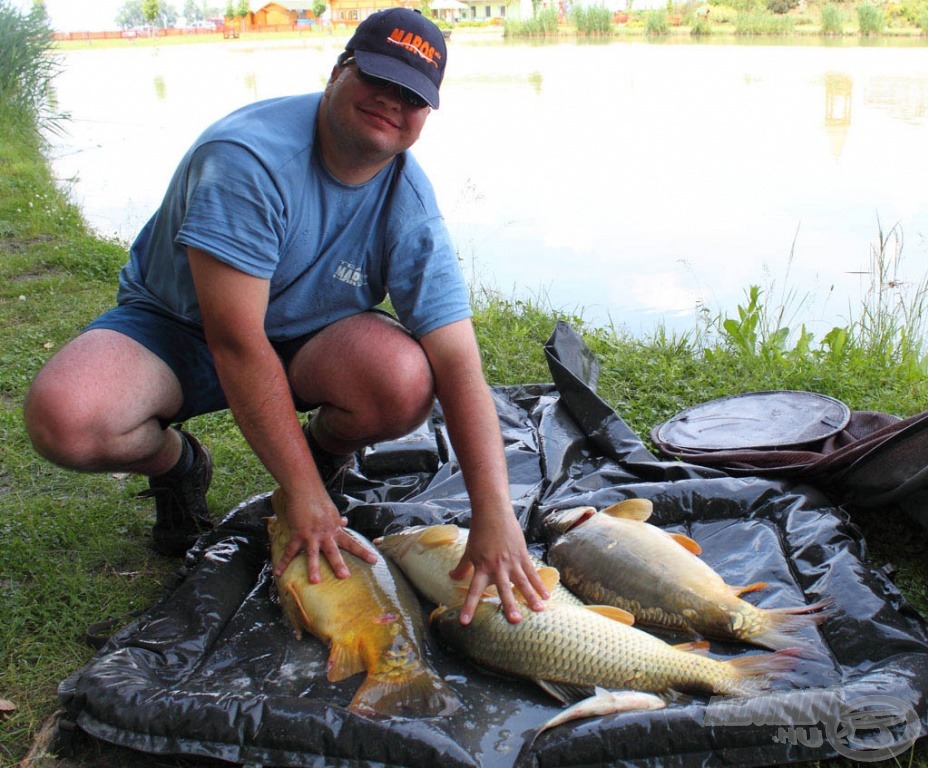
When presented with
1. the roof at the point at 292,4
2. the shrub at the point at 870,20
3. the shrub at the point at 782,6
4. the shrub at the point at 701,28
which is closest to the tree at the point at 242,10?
the roof at the point at 292,4

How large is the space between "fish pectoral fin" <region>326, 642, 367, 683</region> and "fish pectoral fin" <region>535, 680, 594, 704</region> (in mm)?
387

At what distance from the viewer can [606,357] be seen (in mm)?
3857

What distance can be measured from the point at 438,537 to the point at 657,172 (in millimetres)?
7167

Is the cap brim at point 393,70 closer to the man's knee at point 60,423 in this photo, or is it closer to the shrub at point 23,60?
the man's knee at point 60,423

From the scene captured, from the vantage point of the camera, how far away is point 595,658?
1849 millimetres

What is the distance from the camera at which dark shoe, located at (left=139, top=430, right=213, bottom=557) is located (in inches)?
99.2

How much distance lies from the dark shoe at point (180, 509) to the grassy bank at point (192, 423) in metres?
0.07

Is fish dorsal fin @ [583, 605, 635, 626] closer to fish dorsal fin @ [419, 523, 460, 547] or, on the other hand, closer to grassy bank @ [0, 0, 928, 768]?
fish dorsal fin @ [419, 523, 460, 547]

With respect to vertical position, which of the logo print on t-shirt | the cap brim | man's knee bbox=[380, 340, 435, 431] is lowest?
man's knee bbox=[380, 340, 435, 431]

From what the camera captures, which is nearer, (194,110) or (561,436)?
(561,436)

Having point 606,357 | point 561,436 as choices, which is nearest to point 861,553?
point 561,436

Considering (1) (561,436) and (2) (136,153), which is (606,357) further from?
(2) (136,153)

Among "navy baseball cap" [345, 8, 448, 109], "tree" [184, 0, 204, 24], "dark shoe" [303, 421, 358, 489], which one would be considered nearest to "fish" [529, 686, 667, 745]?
"dark shoe" [303, 421, 358, 489]

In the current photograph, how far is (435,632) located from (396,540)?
296 millimetres
